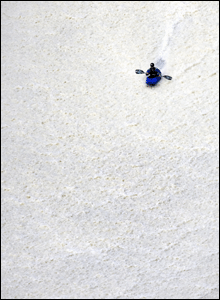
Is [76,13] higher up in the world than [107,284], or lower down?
higher up

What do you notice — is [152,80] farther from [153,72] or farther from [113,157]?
[113,157]

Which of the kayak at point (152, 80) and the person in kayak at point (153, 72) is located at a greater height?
the person in kayak at point (153, 72)

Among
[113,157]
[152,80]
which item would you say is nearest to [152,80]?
[152,80]

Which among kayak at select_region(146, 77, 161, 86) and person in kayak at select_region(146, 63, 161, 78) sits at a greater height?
person in kayak at select_region(146, 63, 161, 78)

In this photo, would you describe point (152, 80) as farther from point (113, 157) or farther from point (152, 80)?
point (113, 157)

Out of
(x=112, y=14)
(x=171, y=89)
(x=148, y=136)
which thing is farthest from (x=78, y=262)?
(x=112, y=14)

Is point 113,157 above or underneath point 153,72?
underneath

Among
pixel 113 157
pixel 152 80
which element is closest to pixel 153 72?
pixel 152 80

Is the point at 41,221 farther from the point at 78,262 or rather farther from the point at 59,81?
the point at 59,81
